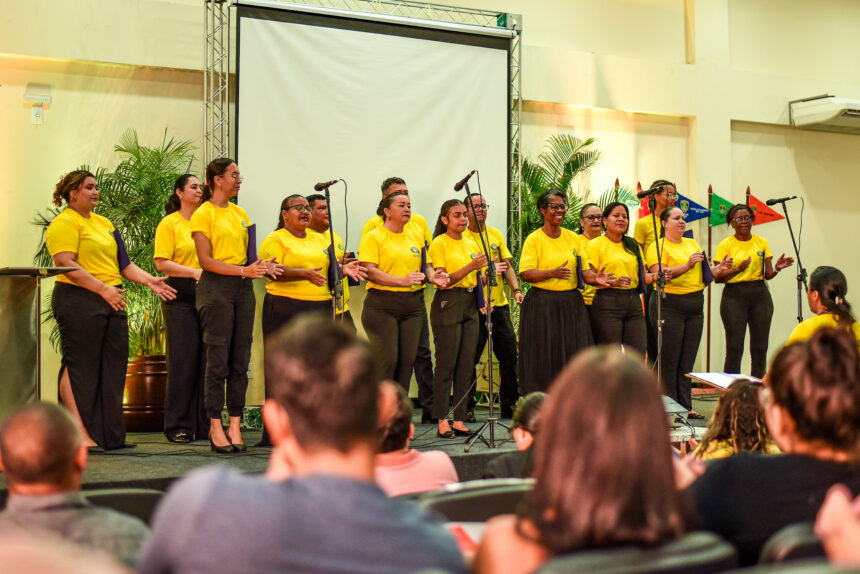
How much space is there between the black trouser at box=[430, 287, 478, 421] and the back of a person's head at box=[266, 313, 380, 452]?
182 inches

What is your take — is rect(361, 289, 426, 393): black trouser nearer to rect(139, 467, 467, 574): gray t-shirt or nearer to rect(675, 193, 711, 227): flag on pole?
rect(675, 193, 711, 227): flag on pole

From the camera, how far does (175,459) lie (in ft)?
16.1

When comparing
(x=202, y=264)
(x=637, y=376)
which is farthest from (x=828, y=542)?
(x=202, y=264)

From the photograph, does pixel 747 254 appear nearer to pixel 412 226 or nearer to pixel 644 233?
pixel 644 233

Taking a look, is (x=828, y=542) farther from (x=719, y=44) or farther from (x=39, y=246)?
(x=719, y=44)

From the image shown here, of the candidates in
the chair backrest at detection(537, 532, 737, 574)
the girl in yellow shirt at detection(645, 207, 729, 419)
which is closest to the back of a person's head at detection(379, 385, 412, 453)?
the chair backrest at detection(537, 532, 737, 574)

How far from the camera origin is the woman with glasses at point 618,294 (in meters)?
6.44

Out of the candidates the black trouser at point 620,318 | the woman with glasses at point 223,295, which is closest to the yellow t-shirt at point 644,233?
the black trouser at point 620,318

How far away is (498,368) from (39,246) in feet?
12.2

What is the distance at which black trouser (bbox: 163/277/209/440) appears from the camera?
563 cm

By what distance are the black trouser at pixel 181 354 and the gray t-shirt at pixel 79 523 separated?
13.6 feet

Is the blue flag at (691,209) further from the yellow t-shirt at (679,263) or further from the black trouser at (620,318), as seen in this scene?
the black trouser at (620,318)

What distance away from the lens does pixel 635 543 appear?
4.27 feet

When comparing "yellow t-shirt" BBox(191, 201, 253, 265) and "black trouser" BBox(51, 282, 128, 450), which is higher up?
"yellow t-shirt" BBox(191, 201, 253, 265)
